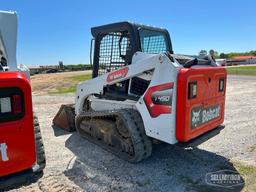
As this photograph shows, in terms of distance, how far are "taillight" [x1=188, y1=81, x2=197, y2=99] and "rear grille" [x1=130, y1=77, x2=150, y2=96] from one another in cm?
83

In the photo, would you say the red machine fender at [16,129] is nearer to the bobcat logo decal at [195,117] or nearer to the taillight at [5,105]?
the taillight at [5,105]

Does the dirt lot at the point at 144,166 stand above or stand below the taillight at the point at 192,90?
below

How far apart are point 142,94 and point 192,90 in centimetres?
98

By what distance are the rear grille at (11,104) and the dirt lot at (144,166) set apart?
1616mm

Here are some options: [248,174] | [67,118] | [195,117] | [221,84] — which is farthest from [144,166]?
[67,118]

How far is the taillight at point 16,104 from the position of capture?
8.41ft

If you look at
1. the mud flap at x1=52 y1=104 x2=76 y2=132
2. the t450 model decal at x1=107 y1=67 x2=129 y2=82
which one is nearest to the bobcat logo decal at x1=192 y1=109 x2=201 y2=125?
the t450 model decal at x1=107 y1=67 x2=129 y2=82

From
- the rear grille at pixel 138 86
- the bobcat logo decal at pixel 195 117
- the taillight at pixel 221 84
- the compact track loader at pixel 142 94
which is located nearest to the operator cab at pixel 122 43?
the compact track loader at pixel 142 94

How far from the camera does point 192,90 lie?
4.12m

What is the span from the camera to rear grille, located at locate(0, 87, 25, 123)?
250cm

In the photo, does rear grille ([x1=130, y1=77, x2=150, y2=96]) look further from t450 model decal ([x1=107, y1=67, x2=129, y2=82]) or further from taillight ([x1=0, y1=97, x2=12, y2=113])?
taillight ([x1=0, y1=97, x2=12, y2=113])

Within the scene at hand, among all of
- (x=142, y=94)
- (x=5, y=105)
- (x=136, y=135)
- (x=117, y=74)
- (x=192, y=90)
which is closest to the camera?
(x=5, y=105)

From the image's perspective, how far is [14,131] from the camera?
2.60m

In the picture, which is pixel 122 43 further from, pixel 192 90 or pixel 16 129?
pixel 16 129
